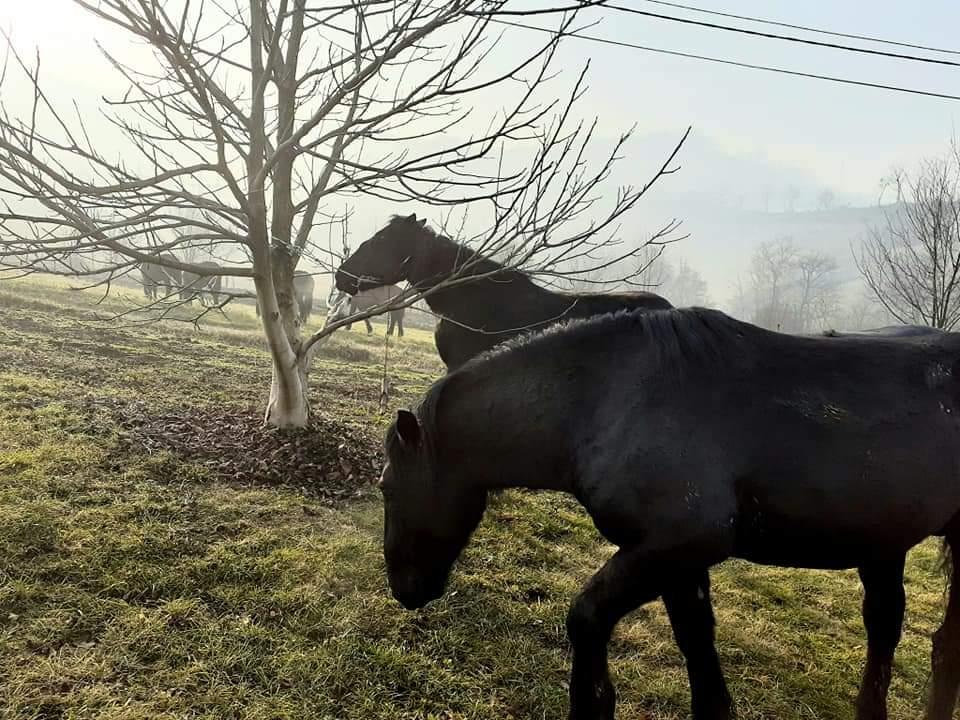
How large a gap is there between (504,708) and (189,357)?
10.1 meters

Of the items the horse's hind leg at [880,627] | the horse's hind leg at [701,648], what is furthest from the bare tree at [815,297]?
the horse's hind leg at [701,648]

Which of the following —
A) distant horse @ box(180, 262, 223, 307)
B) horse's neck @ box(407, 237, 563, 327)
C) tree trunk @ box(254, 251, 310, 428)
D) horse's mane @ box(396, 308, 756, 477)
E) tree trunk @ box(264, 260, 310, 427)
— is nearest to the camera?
horse's mane @ box(396, 308, 756, 477)

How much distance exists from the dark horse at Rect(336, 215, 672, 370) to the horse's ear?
2.48m

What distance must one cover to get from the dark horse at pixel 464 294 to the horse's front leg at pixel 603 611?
297cm

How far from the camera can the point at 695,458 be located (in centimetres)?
217

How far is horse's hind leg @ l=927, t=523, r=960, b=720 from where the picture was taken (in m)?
2.80

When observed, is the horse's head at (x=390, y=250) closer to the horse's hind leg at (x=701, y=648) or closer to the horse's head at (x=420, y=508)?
the horse's head at (x=420, y=508)

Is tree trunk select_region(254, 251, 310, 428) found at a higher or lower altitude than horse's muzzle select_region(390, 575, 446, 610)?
higher

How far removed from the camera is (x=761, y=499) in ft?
7.30

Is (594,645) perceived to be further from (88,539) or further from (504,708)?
(88,539)

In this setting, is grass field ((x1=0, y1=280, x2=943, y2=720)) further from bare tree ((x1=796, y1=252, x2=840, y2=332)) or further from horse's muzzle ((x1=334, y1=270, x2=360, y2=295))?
bare tree ((x1=796, y1=252, x2=840, y2=332))

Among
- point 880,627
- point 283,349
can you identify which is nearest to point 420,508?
point 880,627

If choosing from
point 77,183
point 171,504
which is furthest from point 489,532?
point 77,183

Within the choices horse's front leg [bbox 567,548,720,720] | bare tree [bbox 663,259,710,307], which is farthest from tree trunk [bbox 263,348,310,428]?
bare tree [bbox 663,259,710,307]
